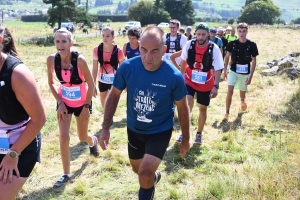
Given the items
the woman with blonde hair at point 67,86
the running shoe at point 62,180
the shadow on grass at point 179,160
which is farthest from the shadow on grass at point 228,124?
the running shoe at point 62,180

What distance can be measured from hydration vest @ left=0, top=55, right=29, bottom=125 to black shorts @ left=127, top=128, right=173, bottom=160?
1284 mm

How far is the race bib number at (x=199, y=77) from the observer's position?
234 inches

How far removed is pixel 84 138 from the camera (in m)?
5.26

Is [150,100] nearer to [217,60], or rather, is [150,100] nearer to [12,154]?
[12,154]

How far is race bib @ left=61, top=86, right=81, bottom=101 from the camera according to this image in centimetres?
479

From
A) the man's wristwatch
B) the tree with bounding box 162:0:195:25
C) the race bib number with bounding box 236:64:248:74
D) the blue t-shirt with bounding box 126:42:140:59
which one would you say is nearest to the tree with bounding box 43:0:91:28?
the blue t-shirt with bounding box 126:42:140:59

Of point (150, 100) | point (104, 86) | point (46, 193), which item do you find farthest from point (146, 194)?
point (104, 86)

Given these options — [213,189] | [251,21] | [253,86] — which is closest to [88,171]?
[213,189]

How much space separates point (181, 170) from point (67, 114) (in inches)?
73.6

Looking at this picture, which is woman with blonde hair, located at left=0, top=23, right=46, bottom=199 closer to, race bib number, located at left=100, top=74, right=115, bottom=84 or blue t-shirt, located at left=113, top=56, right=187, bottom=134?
blue t-shirt, located at left=113, top=56, right=187, bottom=134

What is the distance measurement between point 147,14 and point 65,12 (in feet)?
127

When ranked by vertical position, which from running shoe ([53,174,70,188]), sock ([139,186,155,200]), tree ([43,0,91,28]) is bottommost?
running shoe ([53,174,70,188])

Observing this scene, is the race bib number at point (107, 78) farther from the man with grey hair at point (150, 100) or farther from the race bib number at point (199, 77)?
the man with grey hair at point (150, 100)

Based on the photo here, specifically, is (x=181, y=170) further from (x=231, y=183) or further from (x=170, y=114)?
(x=170, y=114)
